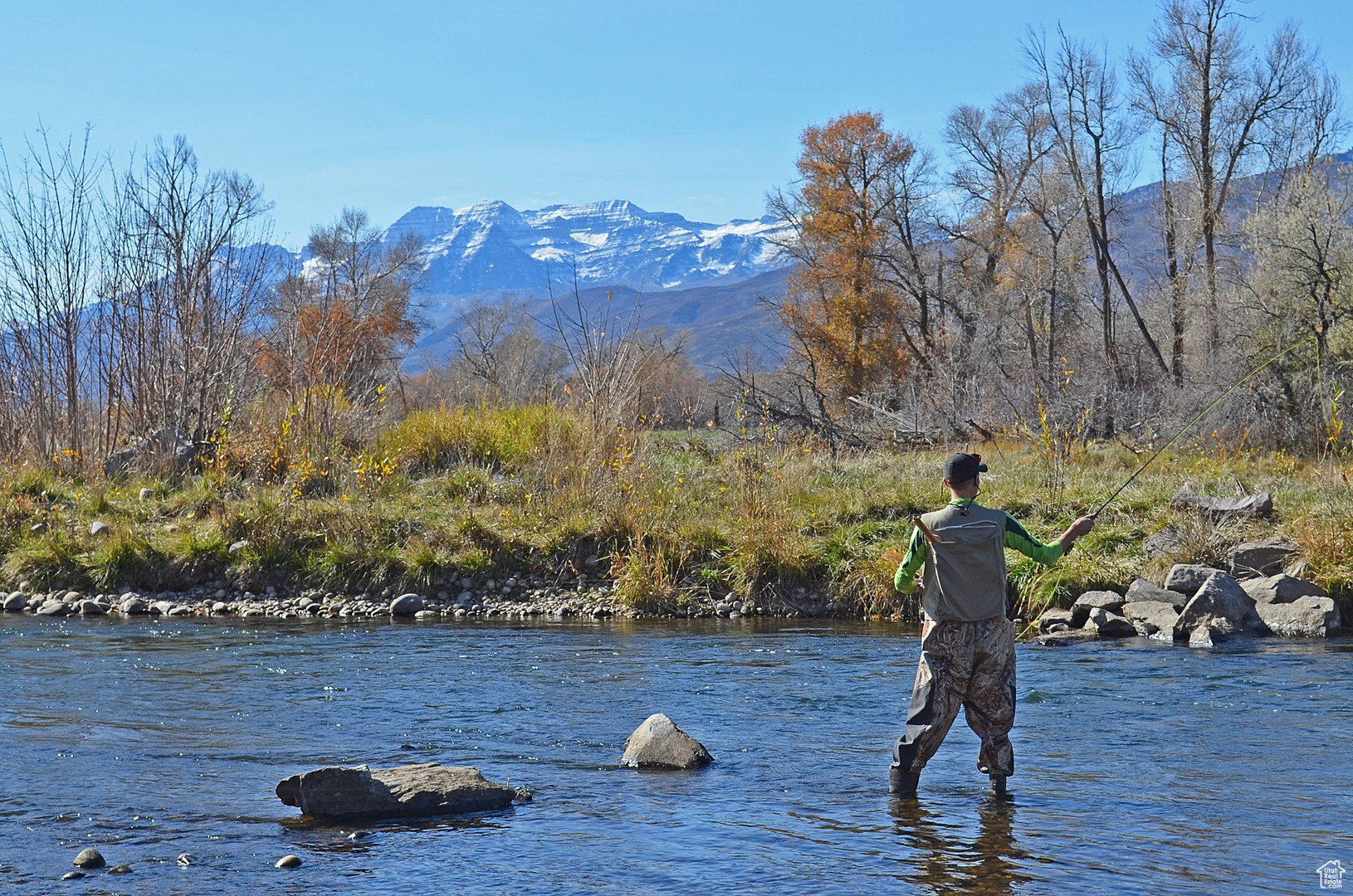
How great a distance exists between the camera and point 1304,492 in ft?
45.3

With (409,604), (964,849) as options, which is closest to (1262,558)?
(964,849)

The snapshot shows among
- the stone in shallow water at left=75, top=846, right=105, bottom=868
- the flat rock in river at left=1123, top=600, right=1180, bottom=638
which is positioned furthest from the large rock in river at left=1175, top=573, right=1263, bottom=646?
the stone in shallow water at left=75, top=846, right=105, bottom=868

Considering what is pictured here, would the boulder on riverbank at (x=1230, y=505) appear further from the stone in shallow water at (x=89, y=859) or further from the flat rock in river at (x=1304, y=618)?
the stone in shallow water at (x=89, y=859)

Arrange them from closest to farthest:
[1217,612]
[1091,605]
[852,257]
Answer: [1217,612] < [1091,605] < [852,257]

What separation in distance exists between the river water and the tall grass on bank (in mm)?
2162

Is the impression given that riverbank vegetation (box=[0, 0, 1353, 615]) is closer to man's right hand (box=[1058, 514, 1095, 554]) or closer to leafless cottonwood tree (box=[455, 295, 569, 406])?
leafless cottonwood tree (box=[455, 295, 569, 406])

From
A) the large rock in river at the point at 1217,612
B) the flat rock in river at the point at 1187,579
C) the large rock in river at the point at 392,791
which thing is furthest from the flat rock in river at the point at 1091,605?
the large rock in river at the point at 392,791

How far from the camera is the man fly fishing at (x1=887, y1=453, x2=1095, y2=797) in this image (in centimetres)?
600

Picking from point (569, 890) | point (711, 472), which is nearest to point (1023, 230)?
point (711, 472)

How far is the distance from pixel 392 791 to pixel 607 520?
27.7 feet

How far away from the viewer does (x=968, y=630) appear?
602 cm

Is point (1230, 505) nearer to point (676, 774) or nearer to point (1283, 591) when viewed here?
point (1283, 591)

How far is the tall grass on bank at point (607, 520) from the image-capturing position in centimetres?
1316

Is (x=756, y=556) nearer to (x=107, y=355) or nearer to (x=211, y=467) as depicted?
(x=211, y=467)
